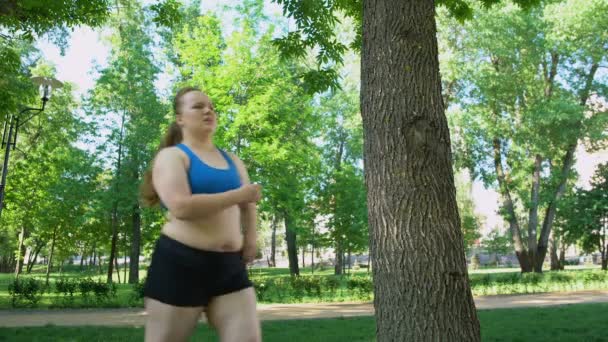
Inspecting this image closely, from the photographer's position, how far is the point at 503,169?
97.2 feet

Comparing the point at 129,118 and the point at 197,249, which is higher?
the point at 129,118

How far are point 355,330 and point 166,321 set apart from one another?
26.4 ft

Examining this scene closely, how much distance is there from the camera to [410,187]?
3.78 metres

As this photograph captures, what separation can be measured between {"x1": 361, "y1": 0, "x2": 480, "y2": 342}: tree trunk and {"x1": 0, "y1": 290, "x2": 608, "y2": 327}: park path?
898cm

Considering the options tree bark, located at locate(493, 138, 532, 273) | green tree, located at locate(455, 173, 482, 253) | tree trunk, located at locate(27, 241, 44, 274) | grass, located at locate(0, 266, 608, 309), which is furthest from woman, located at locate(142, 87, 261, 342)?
green tree, located at locate(455, 173, 482, 253)

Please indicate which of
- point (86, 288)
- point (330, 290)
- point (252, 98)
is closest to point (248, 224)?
point (86, 288)

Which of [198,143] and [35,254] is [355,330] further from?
[35,254]

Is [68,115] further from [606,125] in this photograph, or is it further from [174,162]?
[174,162]

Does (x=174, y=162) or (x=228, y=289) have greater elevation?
(x=174, y=162)

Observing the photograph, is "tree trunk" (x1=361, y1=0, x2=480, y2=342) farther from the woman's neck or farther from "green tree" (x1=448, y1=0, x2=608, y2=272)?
"green tree" (x1=448, y1=0, x2=608, y2=272)

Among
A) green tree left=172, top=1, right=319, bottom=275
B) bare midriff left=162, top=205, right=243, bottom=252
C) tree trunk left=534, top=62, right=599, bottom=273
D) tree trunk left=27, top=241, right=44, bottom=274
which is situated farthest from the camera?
tree trunk left=27, top=241, right=44, bottom=274

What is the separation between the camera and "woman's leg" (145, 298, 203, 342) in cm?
243

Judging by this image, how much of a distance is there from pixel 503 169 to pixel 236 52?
55.3ft

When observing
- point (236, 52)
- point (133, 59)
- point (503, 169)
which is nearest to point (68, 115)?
point (133, 59)
